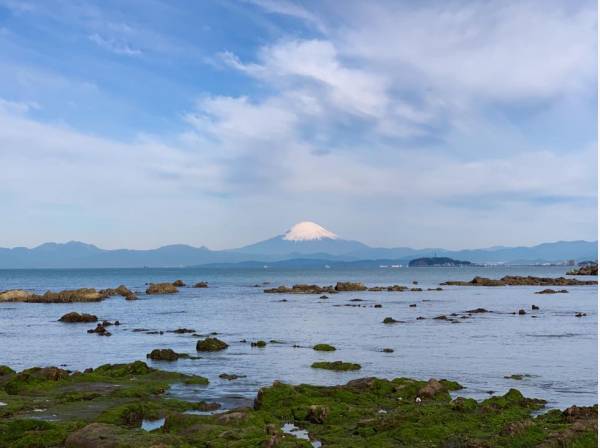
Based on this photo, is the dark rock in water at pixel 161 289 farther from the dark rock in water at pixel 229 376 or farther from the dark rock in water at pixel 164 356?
the dark rock in water at pixel 229 376

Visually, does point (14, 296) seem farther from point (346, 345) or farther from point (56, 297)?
point (346, 345)

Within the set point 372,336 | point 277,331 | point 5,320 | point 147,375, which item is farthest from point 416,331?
point 5,320

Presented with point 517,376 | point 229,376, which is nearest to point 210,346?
point 229,376

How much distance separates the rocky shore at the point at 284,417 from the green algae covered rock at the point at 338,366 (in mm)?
6711

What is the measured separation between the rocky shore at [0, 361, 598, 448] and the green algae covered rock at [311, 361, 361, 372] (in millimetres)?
6711

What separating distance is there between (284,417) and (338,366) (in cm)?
1288

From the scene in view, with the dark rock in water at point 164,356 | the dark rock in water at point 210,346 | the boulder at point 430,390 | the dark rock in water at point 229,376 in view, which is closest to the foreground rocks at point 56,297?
the dark rock in water at point 210,346

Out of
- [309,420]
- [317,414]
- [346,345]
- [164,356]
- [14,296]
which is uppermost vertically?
[14,296]

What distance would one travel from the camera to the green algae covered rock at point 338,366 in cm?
3453

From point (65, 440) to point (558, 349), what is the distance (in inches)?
1343

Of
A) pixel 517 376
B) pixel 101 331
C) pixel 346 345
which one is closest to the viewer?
pixel 517 376

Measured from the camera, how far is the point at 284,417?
22.2 m

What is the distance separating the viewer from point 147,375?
1259 inches

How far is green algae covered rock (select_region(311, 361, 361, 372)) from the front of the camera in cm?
3453
